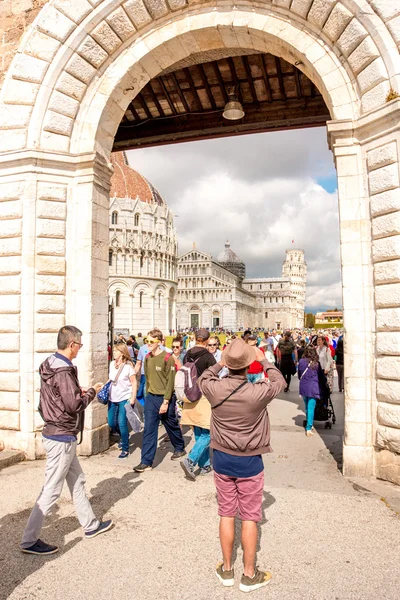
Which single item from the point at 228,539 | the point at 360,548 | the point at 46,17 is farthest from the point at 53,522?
the point at 46,17

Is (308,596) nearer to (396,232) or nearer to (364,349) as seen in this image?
(364,349)

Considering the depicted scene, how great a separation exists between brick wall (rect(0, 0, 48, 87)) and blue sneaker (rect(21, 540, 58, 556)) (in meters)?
6.70

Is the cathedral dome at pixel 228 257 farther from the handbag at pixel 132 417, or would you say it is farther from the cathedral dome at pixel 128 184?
the handbag at pixel 132 417

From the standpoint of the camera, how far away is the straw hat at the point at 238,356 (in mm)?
3090

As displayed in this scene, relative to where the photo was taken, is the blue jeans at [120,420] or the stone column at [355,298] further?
the blue jeans at [120,420]

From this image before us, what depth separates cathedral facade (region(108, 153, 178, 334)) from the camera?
70.4 m

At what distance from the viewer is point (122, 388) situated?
21.7 ft

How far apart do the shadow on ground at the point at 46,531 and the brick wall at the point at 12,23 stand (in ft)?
20.8

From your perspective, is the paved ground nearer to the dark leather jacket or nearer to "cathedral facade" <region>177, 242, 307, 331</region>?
the dark leather jacket

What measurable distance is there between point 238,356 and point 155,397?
9.75 feet

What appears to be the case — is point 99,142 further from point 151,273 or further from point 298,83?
point 151,273

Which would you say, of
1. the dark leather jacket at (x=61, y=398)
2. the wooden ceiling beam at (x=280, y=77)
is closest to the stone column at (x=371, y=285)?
the wooden ceiling beam at (x=280, y=77)

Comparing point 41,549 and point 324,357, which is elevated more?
point 324,357

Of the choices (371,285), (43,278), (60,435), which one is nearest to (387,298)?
(371,285)
